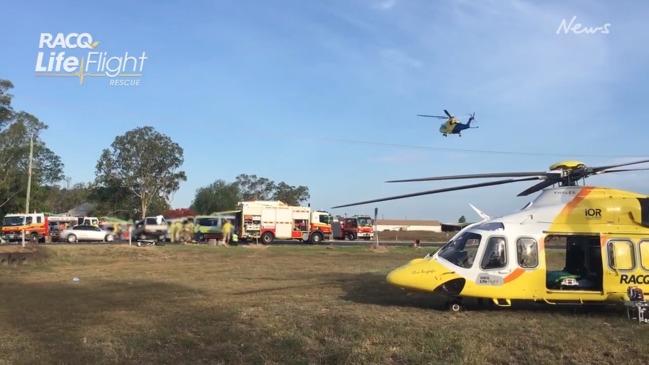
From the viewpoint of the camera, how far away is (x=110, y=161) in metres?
81.9

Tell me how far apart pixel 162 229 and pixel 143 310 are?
33.3 meters

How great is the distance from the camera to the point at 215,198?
104 metres

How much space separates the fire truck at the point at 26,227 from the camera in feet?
150

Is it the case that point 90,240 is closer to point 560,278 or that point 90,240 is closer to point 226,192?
point 560,278

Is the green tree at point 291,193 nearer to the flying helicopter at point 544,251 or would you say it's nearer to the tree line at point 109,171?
the tree line at point 109,171

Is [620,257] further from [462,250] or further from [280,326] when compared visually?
[280,326]

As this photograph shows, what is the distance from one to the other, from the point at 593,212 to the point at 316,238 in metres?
37.4

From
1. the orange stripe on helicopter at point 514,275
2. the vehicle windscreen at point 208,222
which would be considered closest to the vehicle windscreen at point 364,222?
the vehicle windscreen at point 208,222

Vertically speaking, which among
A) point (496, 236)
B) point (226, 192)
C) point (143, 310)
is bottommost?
point (143, 310)

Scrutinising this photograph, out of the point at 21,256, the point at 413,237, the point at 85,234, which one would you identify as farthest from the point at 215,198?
the point at 21,256

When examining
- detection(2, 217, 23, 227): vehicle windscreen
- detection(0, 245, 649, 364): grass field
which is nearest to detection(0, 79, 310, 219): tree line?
detection(2, 217, 23, 227): vehicle windscreen

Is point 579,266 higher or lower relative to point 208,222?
lower

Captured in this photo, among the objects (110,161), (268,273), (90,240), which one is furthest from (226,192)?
(268,273)

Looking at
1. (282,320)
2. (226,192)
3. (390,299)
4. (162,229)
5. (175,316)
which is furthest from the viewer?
(226,192)
